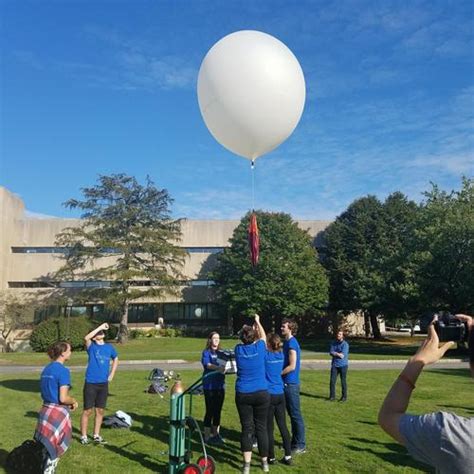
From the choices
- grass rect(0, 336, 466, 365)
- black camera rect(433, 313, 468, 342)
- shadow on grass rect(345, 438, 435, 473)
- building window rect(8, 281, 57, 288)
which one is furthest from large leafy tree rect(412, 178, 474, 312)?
building window rect(8, 281, 57, 288)

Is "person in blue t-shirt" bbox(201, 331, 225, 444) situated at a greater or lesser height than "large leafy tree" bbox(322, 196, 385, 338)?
lesser

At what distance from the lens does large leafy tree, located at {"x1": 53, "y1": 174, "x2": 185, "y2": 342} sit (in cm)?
3903

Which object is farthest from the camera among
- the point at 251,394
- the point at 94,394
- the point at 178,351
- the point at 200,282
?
the point at 200,282

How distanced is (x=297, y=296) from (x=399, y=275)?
10.8 meters

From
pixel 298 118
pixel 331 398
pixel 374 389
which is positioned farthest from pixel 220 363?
pixel 374 389

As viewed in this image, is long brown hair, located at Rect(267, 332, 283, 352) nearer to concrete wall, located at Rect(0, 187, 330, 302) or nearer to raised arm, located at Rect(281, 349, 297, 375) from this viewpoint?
raised arm, located at Rect(281, 349, 297, 375)

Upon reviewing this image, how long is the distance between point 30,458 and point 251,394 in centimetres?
269

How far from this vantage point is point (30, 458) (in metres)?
5.34

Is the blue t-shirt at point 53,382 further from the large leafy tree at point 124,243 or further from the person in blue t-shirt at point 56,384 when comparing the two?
the large leafy tree at point 124,243

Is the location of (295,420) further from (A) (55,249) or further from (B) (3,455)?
(A) (55,249)

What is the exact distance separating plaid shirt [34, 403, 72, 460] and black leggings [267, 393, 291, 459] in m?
2.70

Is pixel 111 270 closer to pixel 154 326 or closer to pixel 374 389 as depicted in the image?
pixel 154 326

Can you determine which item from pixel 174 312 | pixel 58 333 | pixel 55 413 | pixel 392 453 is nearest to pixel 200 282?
pixel 174 312

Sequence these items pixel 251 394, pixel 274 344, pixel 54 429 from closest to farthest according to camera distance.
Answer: pixel 54 429 < pixel 251 394 < pixel 274 344
